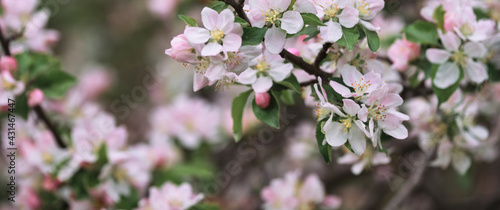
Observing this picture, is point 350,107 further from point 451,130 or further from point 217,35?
point 451,130

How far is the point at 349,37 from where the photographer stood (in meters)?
0.85

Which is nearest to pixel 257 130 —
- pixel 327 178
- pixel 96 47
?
pixel 327 178

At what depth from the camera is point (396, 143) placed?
1668mm

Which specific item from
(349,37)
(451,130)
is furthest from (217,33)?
(451,130)

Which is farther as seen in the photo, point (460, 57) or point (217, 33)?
point (460, 57)

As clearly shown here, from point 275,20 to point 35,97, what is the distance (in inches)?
27.4

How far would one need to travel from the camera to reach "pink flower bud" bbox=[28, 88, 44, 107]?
48.5 inches

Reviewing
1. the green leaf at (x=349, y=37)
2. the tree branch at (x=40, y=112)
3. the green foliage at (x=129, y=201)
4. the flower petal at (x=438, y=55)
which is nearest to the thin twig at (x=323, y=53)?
the green leaf at (x=349, y=37)

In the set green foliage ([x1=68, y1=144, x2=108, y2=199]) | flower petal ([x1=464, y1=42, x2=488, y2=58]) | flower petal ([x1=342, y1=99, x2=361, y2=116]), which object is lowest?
flower petal ([x1=464, y1=42, x2=488, y2=58])

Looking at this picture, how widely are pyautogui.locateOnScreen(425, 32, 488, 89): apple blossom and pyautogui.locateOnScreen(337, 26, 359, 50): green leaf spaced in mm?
283

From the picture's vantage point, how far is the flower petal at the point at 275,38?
808 millimetres

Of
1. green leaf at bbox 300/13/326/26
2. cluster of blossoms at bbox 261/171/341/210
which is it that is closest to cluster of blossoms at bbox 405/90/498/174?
cluster of blossoms at bbox 261/171/341/210

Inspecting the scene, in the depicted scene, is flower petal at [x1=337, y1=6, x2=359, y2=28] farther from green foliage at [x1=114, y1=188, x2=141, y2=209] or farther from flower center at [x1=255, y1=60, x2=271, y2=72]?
green foliage at [x1=114, y1=188, x2=141, y2=209]

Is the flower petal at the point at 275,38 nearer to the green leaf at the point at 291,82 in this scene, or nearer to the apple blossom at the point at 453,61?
the green leaf at the point at 291,82
